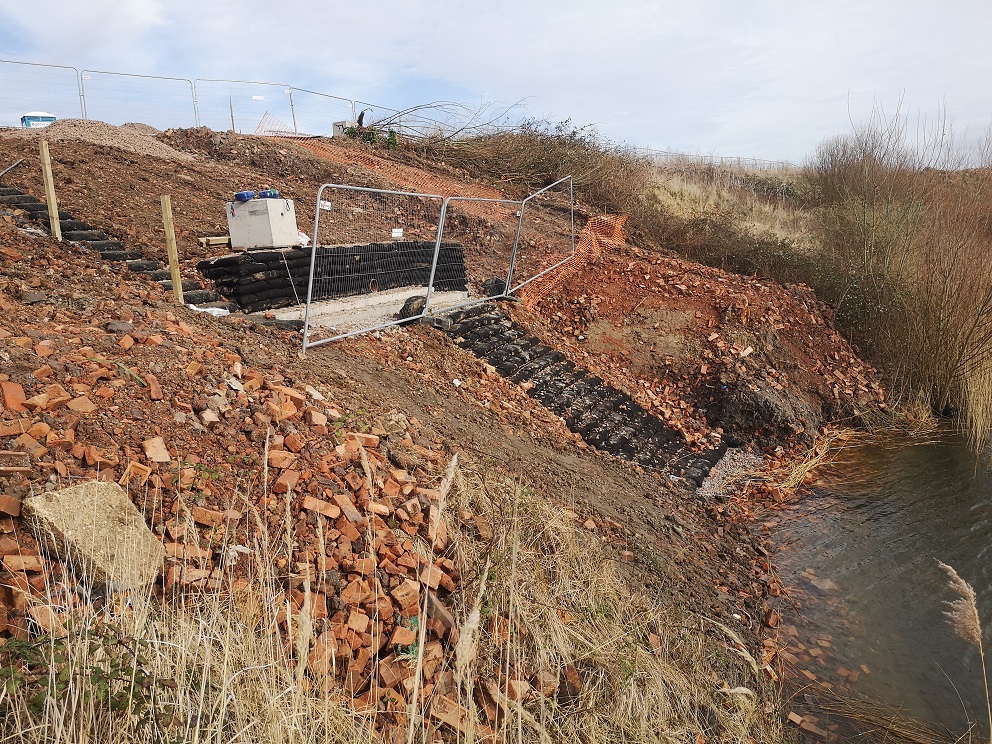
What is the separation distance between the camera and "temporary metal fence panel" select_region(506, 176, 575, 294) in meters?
11.5

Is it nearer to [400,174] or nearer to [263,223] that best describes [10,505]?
[263,223]

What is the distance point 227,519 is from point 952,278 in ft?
31.5

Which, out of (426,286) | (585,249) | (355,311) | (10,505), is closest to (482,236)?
(585,249)

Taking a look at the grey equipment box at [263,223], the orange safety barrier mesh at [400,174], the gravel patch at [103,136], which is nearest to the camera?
the grey equipment box at [263,223]

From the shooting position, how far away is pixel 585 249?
43.8ft

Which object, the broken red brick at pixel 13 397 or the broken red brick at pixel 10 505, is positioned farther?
the broken red brick at pixel 13 397

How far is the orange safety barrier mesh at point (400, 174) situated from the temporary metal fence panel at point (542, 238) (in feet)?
4.97

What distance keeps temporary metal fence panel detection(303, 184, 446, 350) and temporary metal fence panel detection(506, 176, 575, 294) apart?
5.59 feet

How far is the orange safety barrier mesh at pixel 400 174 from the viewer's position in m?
15.8

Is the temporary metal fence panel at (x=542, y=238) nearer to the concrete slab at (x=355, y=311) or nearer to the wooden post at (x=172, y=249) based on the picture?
the concrete slab at (x=355, y=311)

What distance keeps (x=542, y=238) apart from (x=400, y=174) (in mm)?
5048

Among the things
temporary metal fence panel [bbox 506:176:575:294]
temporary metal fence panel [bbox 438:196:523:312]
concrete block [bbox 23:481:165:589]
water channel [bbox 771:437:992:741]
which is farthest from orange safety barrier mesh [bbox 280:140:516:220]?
concrete block [bbox 23:481:165:589]

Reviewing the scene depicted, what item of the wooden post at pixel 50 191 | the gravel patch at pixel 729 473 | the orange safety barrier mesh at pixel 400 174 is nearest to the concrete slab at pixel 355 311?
the wooden post at pixel 50 191

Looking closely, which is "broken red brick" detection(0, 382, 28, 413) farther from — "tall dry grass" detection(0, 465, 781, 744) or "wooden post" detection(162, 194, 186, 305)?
"wooden post" detection(162, 194, 186, 305)
